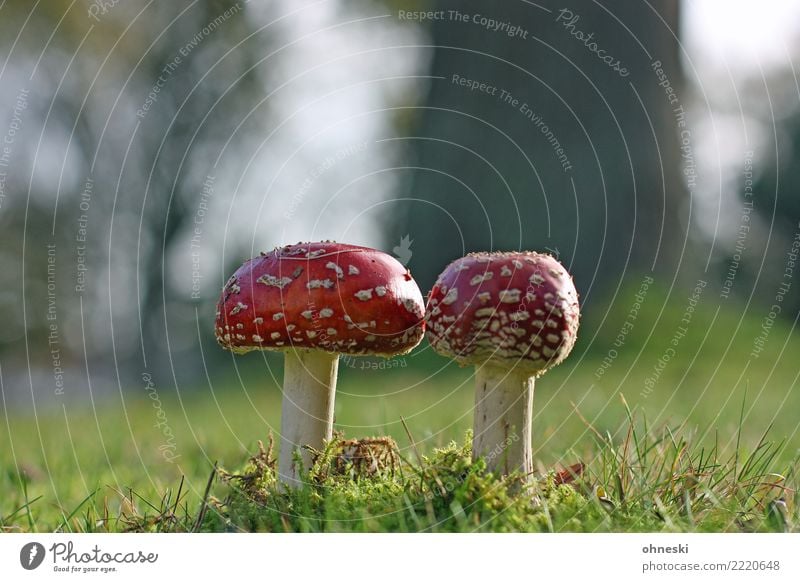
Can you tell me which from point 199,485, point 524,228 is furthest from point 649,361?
point 199,485

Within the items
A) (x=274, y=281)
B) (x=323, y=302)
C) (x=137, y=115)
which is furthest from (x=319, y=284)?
(x=137, y=115)

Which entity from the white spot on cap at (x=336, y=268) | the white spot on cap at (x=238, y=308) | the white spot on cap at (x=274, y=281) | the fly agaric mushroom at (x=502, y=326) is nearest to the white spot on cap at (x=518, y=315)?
the fly agaric mushroom at (x=502, y=326)

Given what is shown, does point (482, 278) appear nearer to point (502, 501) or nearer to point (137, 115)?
point (502, 501)

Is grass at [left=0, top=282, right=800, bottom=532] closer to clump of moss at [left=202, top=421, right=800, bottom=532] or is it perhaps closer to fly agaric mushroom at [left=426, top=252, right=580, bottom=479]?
clump of moss at [left=202, top=421, right=800, bottom=532]

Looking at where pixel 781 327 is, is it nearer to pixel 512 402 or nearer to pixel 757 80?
pixel 757 80

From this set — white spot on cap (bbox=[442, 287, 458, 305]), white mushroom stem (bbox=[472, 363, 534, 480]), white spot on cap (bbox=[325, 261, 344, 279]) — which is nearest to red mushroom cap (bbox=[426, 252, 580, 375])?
white spot on cap (bbox=[442, 287, 458, 305])
